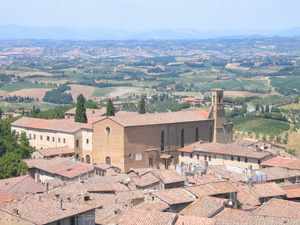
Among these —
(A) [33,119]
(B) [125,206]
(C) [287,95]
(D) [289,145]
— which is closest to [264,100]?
(C) [287,95]

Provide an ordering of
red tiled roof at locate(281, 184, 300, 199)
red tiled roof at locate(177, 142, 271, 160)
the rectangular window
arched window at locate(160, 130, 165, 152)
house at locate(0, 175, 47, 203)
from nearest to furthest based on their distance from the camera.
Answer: house at locate(0, 175, 47, 203) < red tiled roof at locate(281, 184, 300, 199) < red tiled roof at locate(177, 142, 271, 160) < the rectangular window < arched window at locate(160, 130, 165, 152)

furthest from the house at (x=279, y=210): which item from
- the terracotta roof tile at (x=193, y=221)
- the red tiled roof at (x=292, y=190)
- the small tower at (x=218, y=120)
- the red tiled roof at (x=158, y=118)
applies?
the small tower at (x=218, y=120)

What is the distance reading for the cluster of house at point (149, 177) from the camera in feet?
→ 87.7

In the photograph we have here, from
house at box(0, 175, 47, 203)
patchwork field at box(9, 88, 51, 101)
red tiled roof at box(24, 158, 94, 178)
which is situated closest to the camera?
house at box(0, 175, 47, 203)

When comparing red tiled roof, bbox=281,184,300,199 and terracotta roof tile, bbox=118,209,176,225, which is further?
red tiled roof, bbox=281,184,300,199

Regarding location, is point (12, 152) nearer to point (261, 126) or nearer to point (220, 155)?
point (220, 155)

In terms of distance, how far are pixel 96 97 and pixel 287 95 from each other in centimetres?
3324

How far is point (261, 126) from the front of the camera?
7562cm

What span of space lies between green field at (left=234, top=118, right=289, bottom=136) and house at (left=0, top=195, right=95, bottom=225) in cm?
4850

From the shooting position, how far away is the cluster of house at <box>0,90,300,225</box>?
26.7 m

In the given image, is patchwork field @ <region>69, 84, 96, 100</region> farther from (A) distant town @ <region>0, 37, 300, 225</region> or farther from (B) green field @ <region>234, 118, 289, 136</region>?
(B) green field @ <region>234, 118, 289, 136</region>

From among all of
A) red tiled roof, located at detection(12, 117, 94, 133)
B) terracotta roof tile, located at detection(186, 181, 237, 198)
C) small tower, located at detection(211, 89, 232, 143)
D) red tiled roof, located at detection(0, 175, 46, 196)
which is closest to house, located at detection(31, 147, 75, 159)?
red tiled roof, located at detection(12, 117, 94, 133)

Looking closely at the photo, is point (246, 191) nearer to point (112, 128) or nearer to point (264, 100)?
point (112, 128)

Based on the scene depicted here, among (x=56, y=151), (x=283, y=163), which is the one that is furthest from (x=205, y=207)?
(x=56, y=151)
